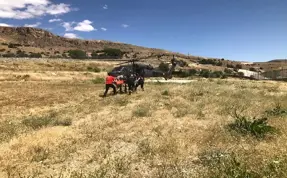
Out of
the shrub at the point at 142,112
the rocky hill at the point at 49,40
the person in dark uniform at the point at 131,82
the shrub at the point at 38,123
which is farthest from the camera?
the rocky hill at the point at 49,40

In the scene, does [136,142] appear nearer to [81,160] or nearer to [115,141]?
[115,141]

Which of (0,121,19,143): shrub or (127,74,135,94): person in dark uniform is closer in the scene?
(0,121,19,143): shrub

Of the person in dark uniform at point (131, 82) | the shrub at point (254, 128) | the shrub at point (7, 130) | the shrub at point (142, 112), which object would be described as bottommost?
the shrub at point (7, 130)

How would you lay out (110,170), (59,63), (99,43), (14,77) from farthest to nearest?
(99,43) < (59,63) < (14,77) < (110,170)

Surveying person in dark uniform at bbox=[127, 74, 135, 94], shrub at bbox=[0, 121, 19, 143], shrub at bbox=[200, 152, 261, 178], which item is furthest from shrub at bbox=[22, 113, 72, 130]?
person in dark uniform at bbox=[127, 74, 135, 94]

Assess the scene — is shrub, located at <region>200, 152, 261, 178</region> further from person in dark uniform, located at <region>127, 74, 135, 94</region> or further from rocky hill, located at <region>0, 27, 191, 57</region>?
rocky hill, located at <region>0, 27, 191, 57</region>

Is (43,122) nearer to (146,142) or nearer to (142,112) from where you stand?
(142,112)

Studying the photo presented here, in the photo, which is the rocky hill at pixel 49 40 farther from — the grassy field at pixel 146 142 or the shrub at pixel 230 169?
the shrub at pixel 230 169

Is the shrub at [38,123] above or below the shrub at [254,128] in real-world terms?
below

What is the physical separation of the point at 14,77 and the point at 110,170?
103 feet

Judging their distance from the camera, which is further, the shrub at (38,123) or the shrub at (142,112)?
the shrub at (142,112)

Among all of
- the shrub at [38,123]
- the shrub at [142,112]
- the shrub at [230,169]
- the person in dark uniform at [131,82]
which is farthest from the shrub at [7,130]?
the person in dark uniform at [131,82]

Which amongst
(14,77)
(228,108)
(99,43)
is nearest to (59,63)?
(14,77)

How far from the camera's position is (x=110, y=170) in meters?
7.75
